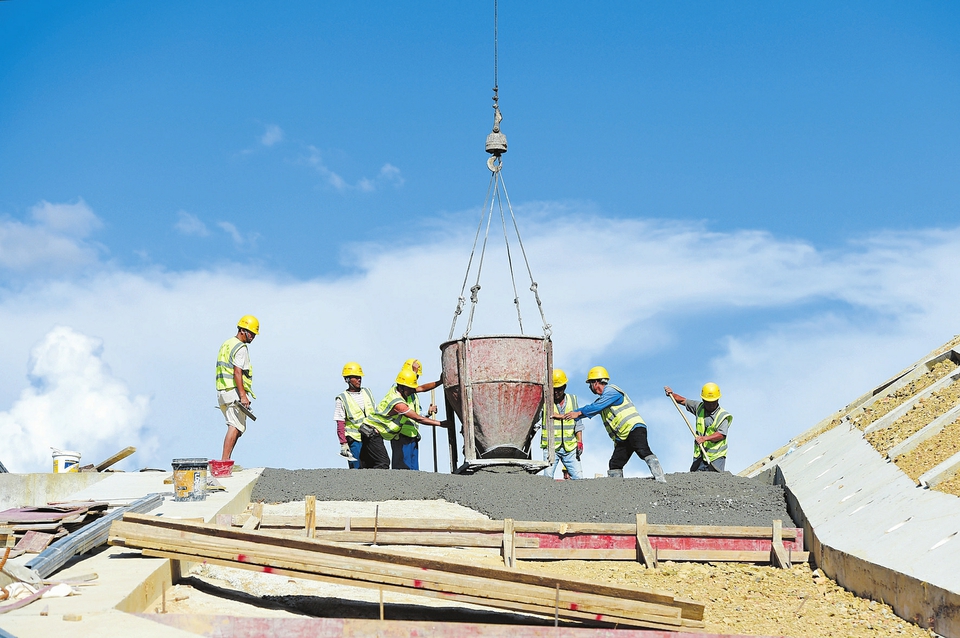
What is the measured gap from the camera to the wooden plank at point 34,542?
7445mm

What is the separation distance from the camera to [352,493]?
1135cm

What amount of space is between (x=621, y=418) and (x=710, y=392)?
1830 millimetres

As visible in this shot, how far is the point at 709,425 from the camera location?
14.3m

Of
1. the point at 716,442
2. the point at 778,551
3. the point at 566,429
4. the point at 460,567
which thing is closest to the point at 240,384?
the point at 566,429

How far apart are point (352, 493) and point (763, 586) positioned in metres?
4.63

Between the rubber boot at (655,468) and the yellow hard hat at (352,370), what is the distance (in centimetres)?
400

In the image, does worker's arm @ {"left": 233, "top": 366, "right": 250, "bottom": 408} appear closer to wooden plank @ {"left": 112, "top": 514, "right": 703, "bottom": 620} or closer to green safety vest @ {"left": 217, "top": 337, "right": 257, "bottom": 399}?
green safety vest @ {"left": 217, "top": 337, "right": 257, "bottom": 399}

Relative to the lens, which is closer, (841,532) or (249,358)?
(841,532)

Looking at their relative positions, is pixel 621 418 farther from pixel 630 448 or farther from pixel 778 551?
pixel 778 551

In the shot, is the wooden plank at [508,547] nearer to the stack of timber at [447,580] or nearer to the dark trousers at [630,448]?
the stack of timber at [447,580]

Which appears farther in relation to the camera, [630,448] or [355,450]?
[355,450]

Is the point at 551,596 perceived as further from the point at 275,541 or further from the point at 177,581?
the point at 177,581

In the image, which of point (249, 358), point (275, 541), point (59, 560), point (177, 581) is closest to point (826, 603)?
point (275, 541)

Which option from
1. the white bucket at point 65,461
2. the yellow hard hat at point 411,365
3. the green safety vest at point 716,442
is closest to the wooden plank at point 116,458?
the white bucket at point 65,461
